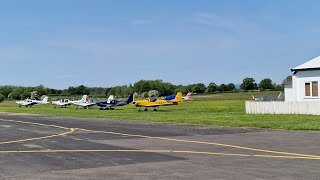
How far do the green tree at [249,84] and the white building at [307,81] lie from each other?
447ft

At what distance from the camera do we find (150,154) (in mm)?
14703

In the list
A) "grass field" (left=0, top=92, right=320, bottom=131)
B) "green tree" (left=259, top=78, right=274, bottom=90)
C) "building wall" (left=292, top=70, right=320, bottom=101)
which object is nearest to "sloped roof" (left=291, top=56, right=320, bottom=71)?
"building wall" (left=292, top=70, right=320, bottom=101)

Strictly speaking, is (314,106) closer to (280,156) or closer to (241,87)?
(280,156)

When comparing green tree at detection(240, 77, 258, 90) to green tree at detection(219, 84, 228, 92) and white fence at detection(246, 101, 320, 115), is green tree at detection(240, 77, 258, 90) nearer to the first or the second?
green tree at detection(219, 84, 228, 92)

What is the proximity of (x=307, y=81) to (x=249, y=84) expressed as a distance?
140m

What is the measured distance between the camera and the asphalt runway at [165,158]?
10.8 metres

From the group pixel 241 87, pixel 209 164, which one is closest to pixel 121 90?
pixel 241 87

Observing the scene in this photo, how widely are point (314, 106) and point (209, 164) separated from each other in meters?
24.6

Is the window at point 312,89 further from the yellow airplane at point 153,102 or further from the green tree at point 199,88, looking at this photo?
the green tree at point 199,88

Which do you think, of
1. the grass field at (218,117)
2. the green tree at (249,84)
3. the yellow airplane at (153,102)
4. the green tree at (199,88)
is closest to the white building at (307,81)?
the grass field at (218,117)

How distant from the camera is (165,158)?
13.7 meters

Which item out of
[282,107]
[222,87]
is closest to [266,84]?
[222,87]

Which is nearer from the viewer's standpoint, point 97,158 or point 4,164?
point 4,164

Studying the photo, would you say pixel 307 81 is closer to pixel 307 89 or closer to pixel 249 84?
pixel 307 89
